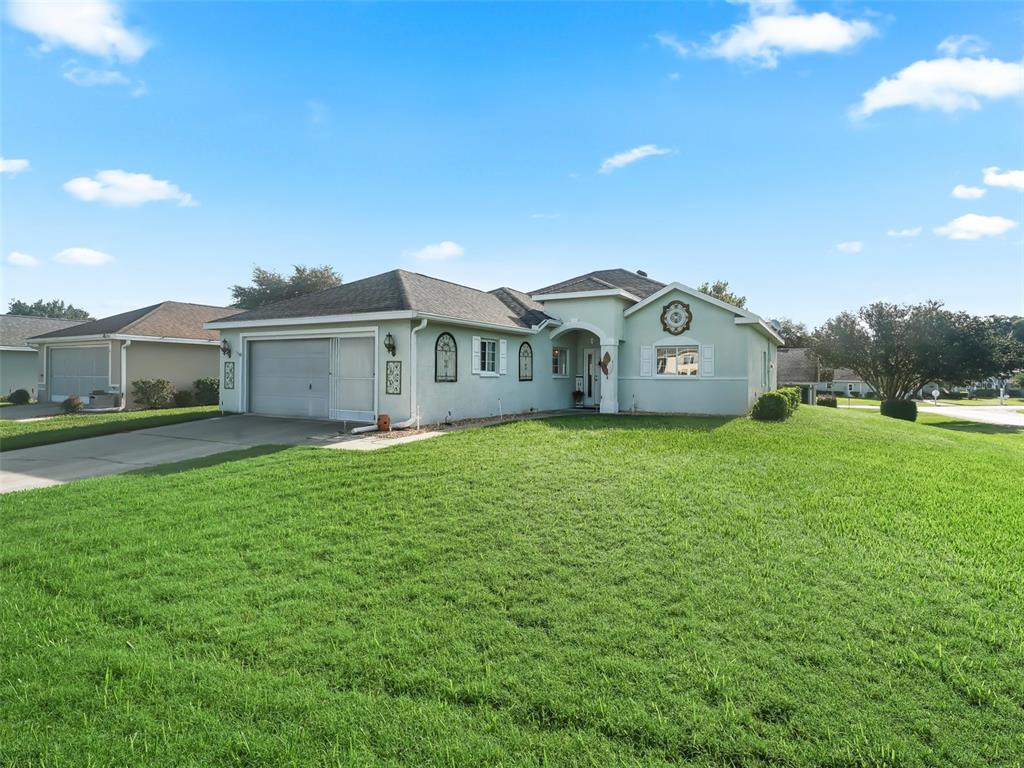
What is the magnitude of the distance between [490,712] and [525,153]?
51.5 feet

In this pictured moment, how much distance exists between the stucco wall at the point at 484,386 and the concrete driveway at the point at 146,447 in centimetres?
265

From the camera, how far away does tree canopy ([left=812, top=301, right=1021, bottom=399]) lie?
31.8 meters

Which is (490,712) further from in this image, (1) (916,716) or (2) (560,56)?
(2) (560,56)

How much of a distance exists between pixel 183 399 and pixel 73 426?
649cm

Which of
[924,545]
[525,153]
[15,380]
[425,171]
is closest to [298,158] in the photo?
[425,171]

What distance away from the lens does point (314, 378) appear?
51.0ft

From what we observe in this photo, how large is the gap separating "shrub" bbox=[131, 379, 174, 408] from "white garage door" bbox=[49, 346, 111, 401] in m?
1.30

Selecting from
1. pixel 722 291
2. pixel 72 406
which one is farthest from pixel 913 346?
pixel 72 406

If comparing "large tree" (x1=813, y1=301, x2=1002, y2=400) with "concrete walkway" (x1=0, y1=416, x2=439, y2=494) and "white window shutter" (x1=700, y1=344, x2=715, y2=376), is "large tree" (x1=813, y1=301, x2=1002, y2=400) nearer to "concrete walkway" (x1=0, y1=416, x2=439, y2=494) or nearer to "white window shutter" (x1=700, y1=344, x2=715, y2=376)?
"white window shutter" (x1=700, y1=344, x2=715, y2=376)

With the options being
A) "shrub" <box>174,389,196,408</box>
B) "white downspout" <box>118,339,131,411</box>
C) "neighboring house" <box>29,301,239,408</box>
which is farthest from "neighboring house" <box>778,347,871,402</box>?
"white downspout" <box>118,339,131,411</box>

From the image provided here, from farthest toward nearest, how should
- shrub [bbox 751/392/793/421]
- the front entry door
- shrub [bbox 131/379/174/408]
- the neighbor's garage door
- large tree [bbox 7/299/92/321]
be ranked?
large tree [bbox 7/299/92/321]
the front entry door
shrub [bbox 131/379/174/408]
shrub [bbox 751/392/793/421]
the neighbor's garage door

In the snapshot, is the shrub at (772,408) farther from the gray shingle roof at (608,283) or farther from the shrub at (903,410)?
the shrub at (903,410)

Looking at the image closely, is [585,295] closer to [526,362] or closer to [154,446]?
[526,362]

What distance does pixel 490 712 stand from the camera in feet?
11.1
